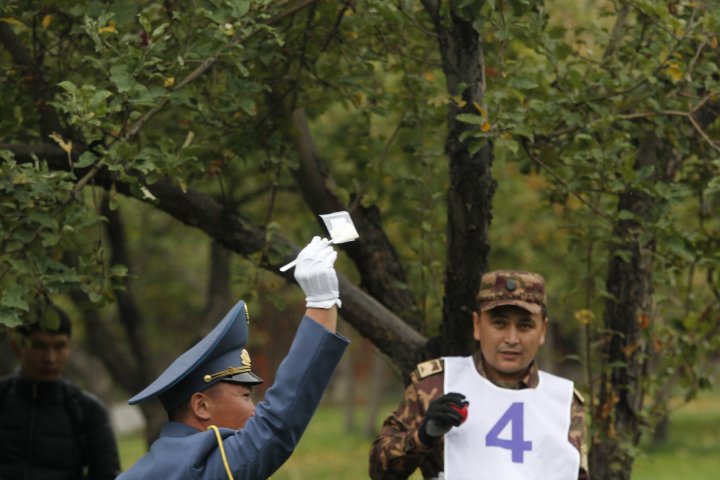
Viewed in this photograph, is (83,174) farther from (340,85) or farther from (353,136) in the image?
(353,136)

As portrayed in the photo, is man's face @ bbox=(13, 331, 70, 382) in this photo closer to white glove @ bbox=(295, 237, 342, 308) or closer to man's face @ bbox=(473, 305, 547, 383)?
man's face @ bbox=(473, 305, 547, 383)

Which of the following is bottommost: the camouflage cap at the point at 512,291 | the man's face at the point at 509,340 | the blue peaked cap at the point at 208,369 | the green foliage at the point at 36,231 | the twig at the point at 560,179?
the blue peaked cap at the point at 208,369

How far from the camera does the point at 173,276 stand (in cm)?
2375

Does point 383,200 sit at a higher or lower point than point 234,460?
higher

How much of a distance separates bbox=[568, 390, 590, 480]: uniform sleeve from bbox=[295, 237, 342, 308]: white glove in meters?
1.98

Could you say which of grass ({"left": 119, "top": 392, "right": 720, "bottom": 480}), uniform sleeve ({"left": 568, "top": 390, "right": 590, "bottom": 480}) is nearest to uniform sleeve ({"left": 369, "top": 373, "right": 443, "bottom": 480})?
uniform sleeve ({"left": 568, "top": 390, "right": 590, "bottom": 480})

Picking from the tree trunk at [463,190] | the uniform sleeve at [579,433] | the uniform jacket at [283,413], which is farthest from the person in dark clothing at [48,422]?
the uniform jacket at [283,413]

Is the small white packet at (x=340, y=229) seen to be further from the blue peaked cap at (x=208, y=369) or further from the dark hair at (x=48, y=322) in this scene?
→ the dark hair at (x=48, y=322)

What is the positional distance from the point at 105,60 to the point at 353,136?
2812 mm

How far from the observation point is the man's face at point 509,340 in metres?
5.24

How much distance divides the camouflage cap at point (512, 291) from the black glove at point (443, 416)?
46 cm

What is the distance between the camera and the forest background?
5480 mm

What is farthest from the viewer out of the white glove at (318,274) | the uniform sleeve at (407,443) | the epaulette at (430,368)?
the epaulette at (430,368)

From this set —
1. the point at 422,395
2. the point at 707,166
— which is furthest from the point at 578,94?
the point at 422,395
